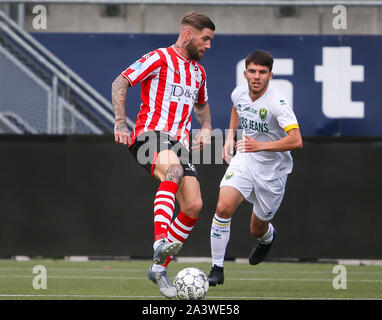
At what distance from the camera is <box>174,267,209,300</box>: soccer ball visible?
20.4 ft

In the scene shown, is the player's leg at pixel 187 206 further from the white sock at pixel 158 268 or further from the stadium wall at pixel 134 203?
the stadium wall at pixel 134 203

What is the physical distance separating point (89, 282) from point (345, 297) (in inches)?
99.8

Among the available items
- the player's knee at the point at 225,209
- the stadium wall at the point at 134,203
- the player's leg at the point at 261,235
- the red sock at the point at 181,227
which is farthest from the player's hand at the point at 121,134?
the stadium wall at the point at 134,203

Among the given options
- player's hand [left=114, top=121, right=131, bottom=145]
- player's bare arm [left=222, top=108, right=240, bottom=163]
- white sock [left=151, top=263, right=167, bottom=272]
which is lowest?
white sock [left=151, top=263, right=167, bottom=272]

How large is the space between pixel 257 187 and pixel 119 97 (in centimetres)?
203

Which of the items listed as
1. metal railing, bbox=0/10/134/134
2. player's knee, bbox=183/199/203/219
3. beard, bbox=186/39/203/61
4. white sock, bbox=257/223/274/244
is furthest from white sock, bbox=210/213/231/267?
metal railing, bbox=0/10/134/134

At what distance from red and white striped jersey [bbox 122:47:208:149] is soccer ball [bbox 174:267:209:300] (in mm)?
1061

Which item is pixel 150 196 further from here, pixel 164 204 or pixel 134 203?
pixel 164 204

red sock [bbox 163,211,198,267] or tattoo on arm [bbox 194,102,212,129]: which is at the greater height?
tattoo on arm [bbox 194,102,212,129]

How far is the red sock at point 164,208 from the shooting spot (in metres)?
6.16

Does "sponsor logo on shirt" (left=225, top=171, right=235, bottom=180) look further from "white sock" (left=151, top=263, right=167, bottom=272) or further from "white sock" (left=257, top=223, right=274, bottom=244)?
"white sock" (left=151, top=263, right=167, bottom=272)

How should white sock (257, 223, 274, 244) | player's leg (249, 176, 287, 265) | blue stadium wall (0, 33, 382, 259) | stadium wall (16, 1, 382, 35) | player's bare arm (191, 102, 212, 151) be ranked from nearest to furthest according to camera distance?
player's bare arm (191, 102, 212, 151), player's leg (249, 176, 287, 265), white sock (257, 223, 274, 244), blue stadium wall (0, 33, 382, 259), stadium wall (16, 1, 382, 35)

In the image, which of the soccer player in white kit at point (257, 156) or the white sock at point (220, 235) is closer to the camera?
the soccer player in white kit at point (257, 156)
